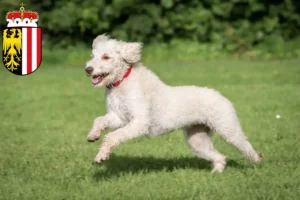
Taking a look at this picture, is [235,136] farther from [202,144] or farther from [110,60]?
[110,60]

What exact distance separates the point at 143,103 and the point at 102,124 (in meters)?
0.48

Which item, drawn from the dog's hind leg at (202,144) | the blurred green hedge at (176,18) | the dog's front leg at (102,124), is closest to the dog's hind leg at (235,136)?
the dog's hind leg at (202,144)

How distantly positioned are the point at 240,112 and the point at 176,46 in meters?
12.0

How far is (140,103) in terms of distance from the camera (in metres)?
6.26

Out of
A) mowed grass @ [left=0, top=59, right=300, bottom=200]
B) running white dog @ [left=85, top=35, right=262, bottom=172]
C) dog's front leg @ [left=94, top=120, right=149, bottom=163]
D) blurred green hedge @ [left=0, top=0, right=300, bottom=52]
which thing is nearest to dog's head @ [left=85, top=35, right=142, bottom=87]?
running white dog @ [left=85, top=35, right=262, bottom=172]

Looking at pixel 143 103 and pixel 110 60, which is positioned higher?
pixel 110 60

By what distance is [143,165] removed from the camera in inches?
281

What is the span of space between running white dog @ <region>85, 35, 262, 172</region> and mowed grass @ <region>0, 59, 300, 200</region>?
1.61ft

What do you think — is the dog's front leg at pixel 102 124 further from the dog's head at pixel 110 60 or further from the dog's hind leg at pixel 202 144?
the dog's hind leg at pixel 202 144

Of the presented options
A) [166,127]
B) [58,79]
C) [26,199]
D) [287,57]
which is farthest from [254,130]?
[287,57]

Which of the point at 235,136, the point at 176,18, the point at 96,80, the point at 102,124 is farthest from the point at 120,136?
the point at 176,18

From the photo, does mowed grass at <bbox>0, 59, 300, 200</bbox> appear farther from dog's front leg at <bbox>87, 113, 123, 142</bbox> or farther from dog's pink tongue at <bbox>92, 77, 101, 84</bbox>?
dog's pink tongue at <bbox>92, 77, 101, 84</bbox>

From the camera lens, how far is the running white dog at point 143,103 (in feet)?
20.3

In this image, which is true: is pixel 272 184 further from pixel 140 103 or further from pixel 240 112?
pixel 240 112
